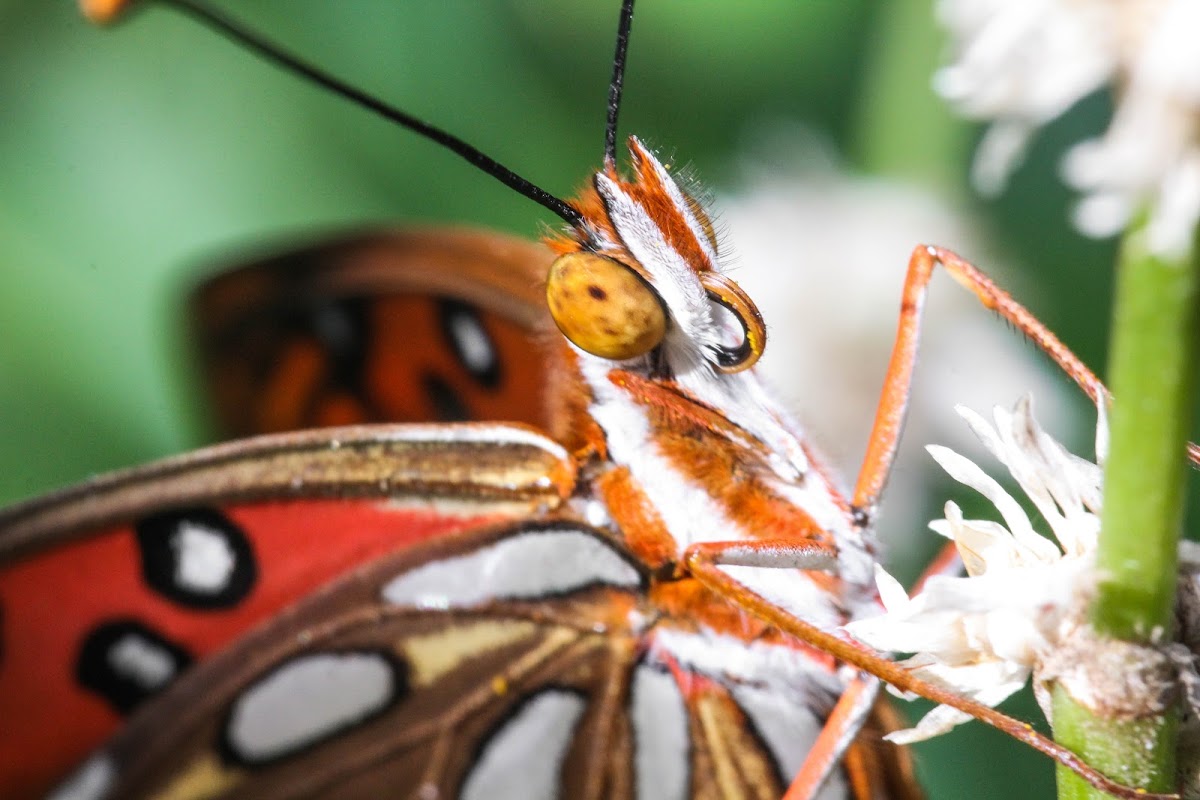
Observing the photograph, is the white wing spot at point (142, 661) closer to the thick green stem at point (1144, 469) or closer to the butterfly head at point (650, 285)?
the butterfly head at point (650, 285)

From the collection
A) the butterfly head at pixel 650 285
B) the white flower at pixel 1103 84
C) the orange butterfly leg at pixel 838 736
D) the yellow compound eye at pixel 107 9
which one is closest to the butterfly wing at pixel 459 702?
the orange butterfly leg at pixel 838 736

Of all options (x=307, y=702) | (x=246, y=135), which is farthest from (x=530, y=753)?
(x=246, y=135)

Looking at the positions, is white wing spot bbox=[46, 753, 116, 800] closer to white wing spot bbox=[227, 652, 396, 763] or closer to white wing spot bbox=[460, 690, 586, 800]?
white wing spot bbox=[227, 652, 396, 763]

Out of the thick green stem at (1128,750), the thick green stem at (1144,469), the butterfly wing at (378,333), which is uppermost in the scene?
the butterfly wing at (378,333)

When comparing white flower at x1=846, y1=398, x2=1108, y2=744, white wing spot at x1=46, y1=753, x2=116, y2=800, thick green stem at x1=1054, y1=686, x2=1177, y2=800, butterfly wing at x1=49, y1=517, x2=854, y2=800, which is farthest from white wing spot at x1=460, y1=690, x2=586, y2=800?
thick green stem at x1=1054, y1=686, x2=1177, y2=800

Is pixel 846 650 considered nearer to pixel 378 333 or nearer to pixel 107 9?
pixel 107 9

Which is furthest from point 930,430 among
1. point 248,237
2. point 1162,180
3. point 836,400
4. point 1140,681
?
point 248,237

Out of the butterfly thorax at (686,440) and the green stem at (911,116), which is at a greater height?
the green stem at (911,116)
